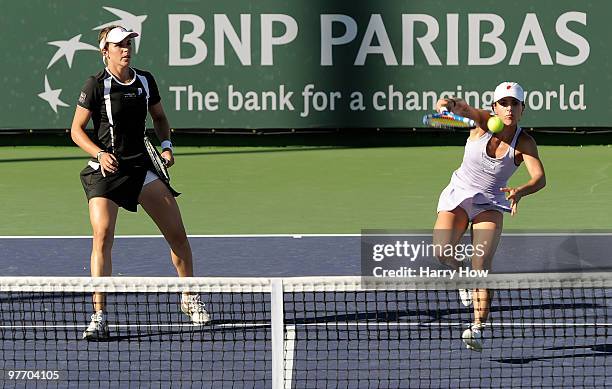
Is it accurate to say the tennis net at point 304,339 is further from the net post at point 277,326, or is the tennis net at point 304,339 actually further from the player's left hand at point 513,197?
the player's left hand at point 513,197

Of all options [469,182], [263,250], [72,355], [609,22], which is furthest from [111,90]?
[609,22]

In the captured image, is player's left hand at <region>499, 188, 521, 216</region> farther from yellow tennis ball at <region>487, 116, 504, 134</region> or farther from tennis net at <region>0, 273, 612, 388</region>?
tennis net at <region>0, 273, 612, 388</region>

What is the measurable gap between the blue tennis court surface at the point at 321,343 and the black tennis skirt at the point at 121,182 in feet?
2.12

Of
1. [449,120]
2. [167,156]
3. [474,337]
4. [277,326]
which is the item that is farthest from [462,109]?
[277,326]

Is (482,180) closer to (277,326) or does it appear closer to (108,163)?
(108,163)

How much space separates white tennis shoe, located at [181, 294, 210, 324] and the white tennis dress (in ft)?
5.45

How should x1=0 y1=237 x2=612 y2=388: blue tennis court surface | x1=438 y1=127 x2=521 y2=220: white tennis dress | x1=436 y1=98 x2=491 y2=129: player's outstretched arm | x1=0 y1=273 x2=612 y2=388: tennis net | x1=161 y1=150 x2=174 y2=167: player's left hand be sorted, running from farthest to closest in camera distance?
x1=161 y1=150 x2=174 y2=167: player's left hand
x1=438 y1=127 x2=521 y2=220: white tennis dress
x1=436 y1=98 x2=491 y2=129: player's outstretched arm
x1=0 y1=237 x2=612 y2=388: blue tennis court surface
x1=0 y1=273 x2=612 y2=388: tennis net

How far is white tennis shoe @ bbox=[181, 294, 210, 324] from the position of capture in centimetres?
814

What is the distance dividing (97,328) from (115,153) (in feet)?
3.45

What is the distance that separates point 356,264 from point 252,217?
9.27ft

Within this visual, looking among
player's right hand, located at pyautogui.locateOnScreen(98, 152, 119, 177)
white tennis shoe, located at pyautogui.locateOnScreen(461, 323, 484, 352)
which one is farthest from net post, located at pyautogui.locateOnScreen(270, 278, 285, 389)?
player's right hand, located at pyautogui.locateOnScreen(98, 152, 119, 177)

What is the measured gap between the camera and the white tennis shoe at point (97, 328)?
7742 mm

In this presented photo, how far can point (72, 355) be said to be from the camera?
752cm

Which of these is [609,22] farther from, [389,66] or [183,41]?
[183,41]
